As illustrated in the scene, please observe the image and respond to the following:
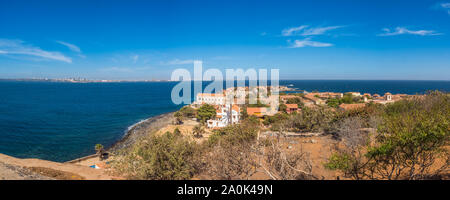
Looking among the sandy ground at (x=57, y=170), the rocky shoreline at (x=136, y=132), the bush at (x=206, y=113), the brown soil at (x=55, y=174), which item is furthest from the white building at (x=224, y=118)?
the brown soil at (x=55, y=174)

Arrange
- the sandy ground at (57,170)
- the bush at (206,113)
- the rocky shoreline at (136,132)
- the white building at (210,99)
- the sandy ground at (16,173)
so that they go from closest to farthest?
the sandy ground at (16,173)
the sandy ground at (57,170)
the rocky shoreline at (136,132)
the bush at (206,113)
the white building at (210,99)

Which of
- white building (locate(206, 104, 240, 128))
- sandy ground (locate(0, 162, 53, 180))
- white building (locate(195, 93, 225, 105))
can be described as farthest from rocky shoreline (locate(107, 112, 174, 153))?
white building (locate(195, 93, 225, 105))

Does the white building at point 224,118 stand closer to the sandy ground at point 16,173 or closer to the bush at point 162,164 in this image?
the bush at point 162,164

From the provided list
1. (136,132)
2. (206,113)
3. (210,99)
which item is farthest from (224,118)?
(210,99)

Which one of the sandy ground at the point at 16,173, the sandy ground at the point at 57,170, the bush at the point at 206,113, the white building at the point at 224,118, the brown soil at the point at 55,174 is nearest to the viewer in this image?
the sandy ground at the point at 16,173

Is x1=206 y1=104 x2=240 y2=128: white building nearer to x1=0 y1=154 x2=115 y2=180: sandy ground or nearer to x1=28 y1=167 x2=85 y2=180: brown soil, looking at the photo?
x1=0 y1=154 x2=115 y2=180: sandy ground

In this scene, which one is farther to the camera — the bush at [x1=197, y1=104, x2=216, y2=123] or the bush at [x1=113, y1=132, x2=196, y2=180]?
the bush at [x1=197, y1=104, x2=216, y2=123]

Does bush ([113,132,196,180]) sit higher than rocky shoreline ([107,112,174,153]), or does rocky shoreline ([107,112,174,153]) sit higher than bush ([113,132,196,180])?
bush ([113,132,196,180])

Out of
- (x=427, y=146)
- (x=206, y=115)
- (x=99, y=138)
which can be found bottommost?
(x=99, y=138)

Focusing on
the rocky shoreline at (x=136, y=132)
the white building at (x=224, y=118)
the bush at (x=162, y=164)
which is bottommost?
the rocky shoreline at (x=136, y=132)
